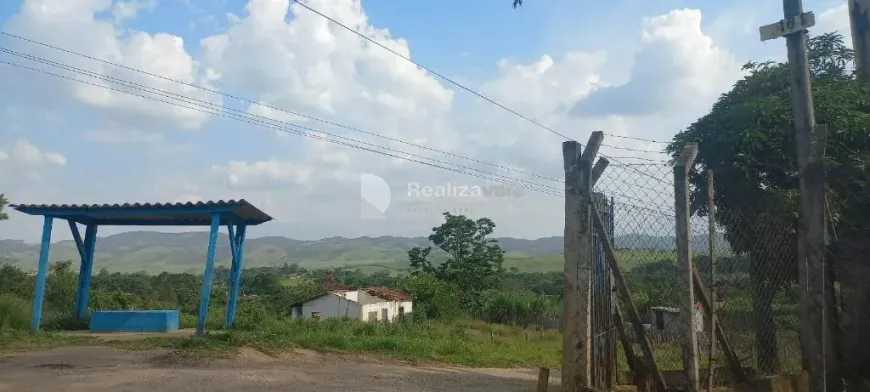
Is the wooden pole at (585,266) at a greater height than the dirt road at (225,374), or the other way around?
the wooden pole at (585,266)

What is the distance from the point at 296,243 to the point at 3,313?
397 feet

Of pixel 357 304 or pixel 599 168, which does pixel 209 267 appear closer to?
pixel 599 168

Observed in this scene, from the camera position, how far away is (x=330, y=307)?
3594 cm

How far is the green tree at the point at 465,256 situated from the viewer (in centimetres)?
3475

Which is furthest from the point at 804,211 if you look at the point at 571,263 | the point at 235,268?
the point at 235,268

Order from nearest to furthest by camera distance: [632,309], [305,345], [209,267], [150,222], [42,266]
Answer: [632,309]
[305,345]
[209,267]
[42,266]
[150,222]

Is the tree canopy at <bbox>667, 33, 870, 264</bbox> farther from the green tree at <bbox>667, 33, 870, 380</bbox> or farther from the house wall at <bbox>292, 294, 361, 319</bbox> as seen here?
the house wall at <bbox>292, 294, 361, 319</bbox>

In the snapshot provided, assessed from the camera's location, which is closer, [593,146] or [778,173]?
[593,146]

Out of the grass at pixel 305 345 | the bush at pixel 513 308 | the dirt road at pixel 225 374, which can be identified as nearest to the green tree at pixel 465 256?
the bush at pixel 513 308

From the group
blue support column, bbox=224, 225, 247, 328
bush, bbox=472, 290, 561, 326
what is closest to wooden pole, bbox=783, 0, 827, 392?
blue support column, bbox=224, 225, 247, 328

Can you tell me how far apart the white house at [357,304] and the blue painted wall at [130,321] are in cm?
Result: 2020

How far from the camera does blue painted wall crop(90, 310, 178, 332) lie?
563 inches

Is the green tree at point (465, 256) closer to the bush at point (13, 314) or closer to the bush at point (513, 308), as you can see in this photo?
the bush at point (513, 308)

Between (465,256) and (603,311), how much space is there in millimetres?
30543
